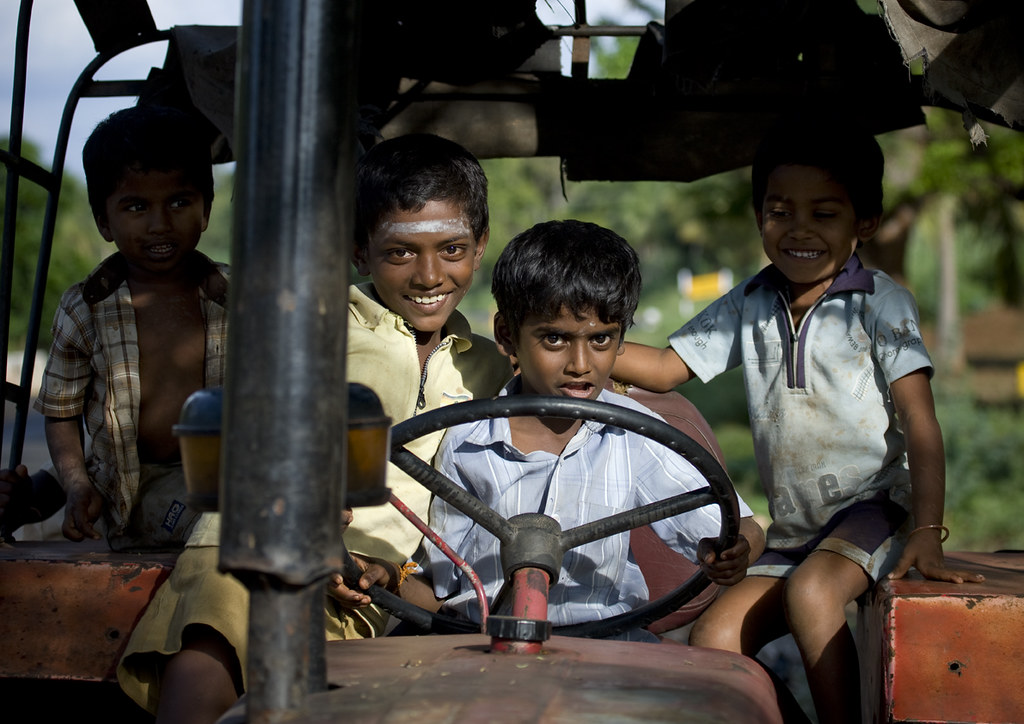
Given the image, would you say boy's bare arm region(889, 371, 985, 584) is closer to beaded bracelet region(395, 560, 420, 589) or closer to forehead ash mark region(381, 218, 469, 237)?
beaded bracelet region(395, 560, 420, 589)

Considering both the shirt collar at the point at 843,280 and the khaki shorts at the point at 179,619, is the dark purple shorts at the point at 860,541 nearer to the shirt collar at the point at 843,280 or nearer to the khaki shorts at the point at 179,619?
the shirt collar at the point at 843,280

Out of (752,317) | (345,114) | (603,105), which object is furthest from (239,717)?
(603,105)

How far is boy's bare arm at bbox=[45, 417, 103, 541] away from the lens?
223cm

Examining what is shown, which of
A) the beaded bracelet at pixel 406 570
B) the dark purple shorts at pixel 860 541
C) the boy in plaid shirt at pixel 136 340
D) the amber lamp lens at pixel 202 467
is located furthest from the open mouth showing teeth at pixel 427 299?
the amber lamp lens at pixel 202 467

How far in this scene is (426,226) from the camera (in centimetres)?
224

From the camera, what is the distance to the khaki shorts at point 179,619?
1.80m

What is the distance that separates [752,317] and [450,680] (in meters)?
1.52

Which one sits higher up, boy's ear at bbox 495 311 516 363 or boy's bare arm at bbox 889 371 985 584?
boy's ear at bbox 495 311 516 363

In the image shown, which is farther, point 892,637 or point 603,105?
point 603,105

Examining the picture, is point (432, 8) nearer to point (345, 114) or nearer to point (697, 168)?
point (697, 168)

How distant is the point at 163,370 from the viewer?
235 centimetres

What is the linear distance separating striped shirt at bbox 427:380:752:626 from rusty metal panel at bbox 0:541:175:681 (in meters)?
0.55

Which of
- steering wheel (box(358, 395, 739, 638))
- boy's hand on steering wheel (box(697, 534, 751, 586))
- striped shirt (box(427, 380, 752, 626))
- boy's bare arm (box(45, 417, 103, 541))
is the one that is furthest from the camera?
boy's bare arm (box(45, 417, 103, 541))

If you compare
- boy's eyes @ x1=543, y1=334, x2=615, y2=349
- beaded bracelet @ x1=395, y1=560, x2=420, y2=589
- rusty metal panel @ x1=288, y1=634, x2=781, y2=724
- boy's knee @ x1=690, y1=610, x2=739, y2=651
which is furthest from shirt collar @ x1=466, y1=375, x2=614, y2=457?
rusty metal panel @ x1=288, y1=634, x2=781, y2=724
